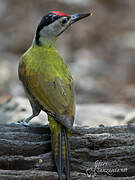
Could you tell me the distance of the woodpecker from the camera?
407 cm

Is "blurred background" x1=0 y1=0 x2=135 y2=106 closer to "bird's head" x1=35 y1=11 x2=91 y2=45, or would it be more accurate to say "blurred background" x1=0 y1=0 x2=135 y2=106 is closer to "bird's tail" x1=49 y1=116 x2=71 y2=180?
"bird's head" x1=35 y1=11 x2=91 y2=45

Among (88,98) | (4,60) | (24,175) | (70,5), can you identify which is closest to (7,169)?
(24,175)

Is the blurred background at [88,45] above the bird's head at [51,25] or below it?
above

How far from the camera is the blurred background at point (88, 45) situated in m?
9.90

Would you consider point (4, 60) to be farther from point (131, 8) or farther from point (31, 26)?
point (131, 8)

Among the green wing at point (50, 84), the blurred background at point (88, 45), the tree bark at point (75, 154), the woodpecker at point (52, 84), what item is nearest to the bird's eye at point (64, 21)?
the woodpecker at point (52, 84)

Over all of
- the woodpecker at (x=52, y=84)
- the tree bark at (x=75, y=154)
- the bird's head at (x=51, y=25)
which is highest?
the bird's head at (x=51, y=25)

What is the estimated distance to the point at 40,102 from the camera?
4.46 metres

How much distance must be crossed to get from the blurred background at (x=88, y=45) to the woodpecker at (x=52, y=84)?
141 inches

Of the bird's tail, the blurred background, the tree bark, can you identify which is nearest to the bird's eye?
the tree bark

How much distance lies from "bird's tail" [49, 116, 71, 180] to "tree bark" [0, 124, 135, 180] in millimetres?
129

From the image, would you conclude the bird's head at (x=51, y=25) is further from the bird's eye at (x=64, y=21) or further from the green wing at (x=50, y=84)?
the green wing at (x=50, y=84)

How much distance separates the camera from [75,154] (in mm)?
4363

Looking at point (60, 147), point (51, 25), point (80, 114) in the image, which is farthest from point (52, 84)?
point (80, 114)
